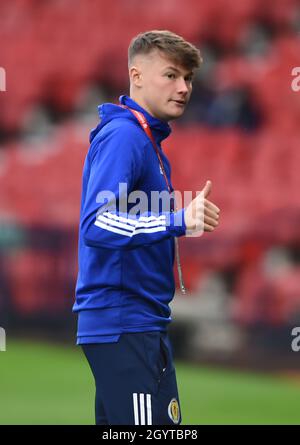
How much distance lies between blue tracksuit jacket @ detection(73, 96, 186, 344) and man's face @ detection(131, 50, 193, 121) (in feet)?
0.13

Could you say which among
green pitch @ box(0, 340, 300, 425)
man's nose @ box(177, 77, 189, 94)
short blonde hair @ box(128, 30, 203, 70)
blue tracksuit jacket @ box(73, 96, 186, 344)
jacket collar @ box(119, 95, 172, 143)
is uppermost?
short blonde hair @ box(128, 30, 203, 70)

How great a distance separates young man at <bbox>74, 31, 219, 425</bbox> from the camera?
2924 millimetres

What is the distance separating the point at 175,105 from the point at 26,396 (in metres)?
5.49

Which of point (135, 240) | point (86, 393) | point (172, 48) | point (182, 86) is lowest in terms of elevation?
point (86, 393)

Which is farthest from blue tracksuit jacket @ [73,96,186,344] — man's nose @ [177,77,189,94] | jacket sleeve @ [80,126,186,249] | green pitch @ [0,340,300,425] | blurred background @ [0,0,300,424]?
blurred background @ [0,0,300,424]

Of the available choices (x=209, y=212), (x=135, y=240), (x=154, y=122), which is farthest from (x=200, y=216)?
(x=154, y=122)

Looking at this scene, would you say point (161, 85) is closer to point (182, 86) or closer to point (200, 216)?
point (182, 86)

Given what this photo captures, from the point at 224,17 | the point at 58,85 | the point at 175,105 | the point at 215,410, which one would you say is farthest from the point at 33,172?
the point at 175,105

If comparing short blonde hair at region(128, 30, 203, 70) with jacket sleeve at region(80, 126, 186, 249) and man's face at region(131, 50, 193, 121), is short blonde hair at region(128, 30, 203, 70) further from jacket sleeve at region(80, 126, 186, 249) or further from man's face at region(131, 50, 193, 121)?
jacket sleeve at region(80, 126, 186, 249)

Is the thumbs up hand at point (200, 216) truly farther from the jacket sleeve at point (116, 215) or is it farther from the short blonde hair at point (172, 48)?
the short blonde hair at point (172, 48)

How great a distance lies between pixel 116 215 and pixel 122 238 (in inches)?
2.7

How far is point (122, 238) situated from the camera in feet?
9.55

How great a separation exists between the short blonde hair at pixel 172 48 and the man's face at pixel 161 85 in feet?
0.05
